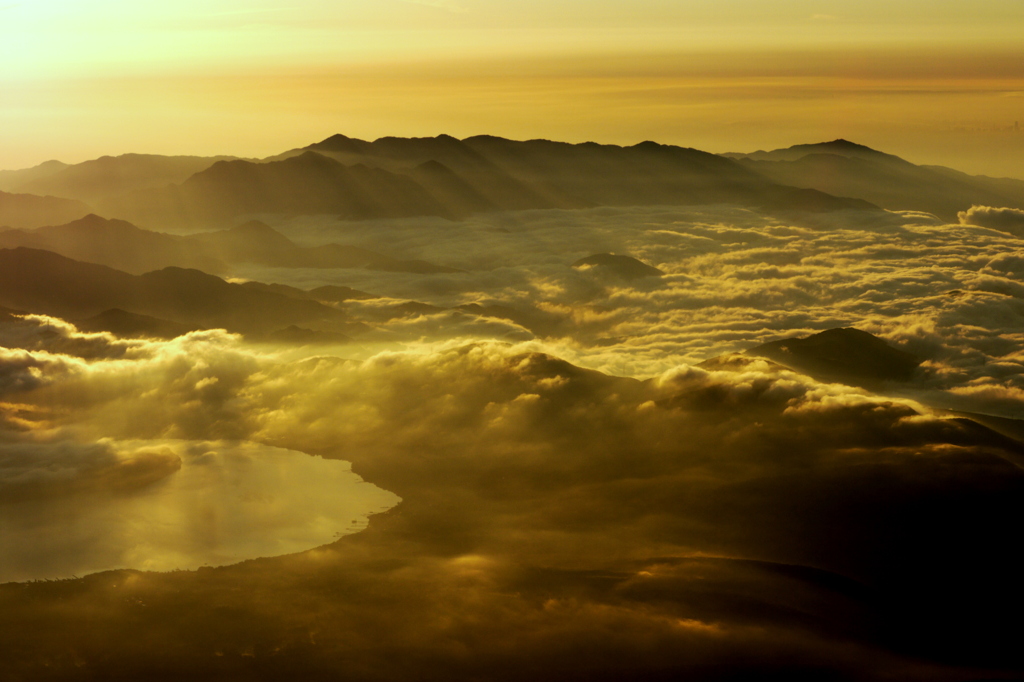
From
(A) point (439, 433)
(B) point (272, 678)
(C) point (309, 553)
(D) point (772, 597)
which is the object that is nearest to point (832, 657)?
(D) point (772, 597)

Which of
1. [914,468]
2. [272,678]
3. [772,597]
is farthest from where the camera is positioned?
[914,468]

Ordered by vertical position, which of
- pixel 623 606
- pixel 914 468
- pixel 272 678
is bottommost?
pixel 272 678

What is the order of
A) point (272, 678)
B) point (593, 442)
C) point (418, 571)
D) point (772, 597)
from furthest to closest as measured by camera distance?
point (593, 442) → point (418, 571) → point (772, 597) → point (272, 678)

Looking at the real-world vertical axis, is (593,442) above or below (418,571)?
above

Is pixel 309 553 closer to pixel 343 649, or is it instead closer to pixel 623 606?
pixel 343 649

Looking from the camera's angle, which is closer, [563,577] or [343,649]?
[343,649]

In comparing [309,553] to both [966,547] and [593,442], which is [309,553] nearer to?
[593,442]

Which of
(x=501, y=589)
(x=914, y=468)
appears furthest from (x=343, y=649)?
(x=914, y=468)
